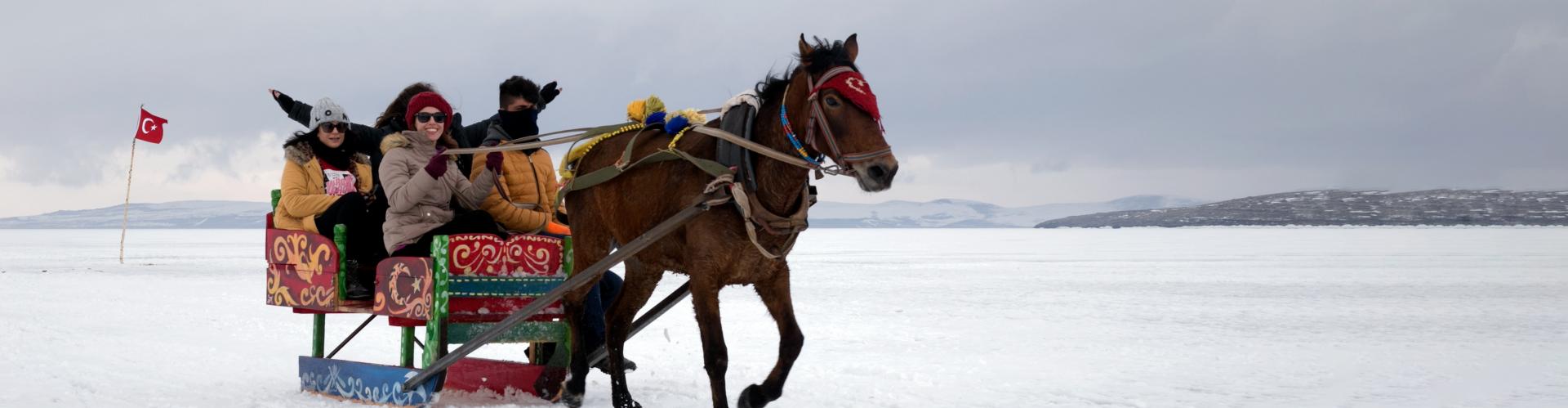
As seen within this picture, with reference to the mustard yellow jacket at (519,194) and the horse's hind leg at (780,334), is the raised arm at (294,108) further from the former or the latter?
the horse's hind leg at (780,334)

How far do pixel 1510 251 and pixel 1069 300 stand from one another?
81.1 ft

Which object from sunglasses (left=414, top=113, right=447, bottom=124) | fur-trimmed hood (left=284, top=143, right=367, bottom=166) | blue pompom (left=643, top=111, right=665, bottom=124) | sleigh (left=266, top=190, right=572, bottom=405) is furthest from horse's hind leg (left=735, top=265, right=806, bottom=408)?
fur-trimmed hood (left=284, top=143, right=367, bottom=166)

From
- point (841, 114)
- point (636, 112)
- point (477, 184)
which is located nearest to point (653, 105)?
point (636, 112)

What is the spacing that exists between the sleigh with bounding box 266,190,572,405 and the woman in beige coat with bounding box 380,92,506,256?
0.18 metres

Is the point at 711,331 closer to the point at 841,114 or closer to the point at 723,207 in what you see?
the point at 723,207

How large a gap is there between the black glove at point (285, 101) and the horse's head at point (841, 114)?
128 inches

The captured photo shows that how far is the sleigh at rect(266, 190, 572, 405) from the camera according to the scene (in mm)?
5383

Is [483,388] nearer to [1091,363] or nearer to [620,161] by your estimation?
[620,161]

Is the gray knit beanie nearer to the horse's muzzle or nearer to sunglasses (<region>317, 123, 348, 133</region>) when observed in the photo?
sunglasses (<region>317, 123, 348, 133</region>)

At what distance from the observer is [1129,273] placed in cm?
2212

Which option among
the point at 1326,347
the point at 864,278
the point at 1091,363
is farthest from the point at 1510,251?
the point at 1091,363

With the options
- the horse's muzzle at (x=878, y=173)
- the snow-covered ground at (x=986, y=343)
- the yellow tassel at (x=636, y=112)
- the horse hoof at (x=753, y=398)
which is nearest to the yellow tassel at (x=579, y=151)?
the yellow tassel at (x=636, y=112)

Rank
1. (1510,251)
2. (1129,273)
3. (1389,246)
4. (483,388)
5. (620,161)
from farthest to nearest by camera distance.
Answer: (1389,246)
(1510,251)
(1129,273)
(483,388)
(620,161)

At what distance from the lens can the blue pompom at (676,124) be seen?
16.6ft
